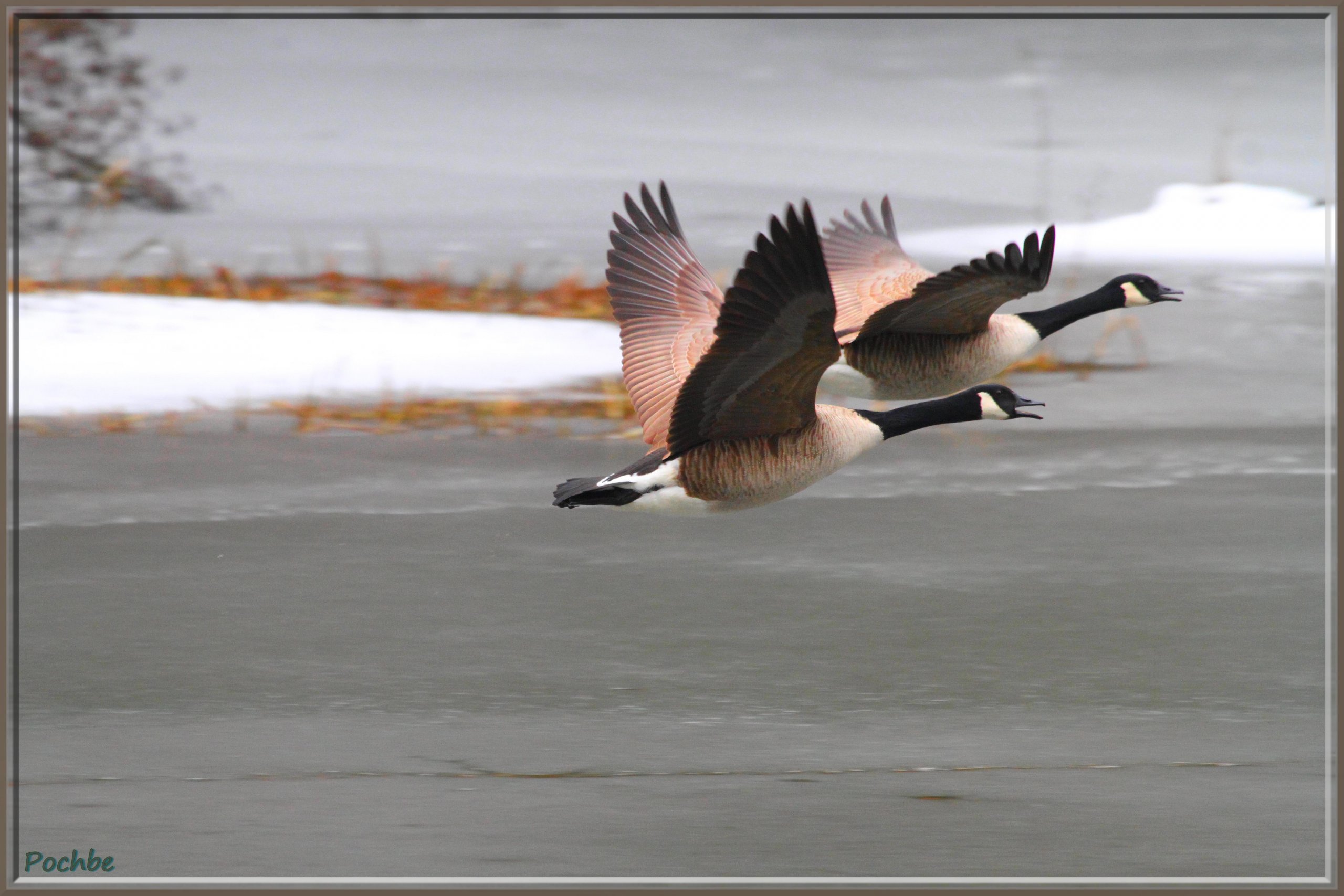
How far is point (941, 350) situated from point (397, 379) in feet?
22.3

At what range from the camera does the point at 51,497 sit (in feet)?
28.8

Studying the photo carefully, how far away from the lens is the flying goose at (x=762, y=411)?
3.33 metres

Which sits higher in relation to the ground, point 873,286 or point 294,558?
point 873,286

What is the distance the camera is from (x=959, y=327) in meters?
4.36

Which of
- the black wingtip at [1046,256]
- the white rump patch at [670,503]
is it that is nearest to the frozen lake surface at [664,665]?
the white rump patch at [670,503]

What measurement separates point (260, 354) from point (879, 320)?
7.77 meters

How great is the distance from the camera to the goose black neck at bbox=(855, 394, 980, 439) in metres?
3.81

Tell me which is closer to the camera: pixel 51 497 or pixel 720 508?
pixel 720 508

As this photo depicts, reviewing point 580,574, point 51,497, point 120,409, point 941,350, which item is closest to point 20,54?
point 120,409

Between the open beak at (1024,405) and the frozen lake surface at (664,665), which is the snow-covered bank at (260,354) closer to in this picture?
the frozen lake surface at (664,665)

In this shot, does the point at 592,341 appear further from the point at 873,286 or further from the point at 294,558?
the point at 873,286

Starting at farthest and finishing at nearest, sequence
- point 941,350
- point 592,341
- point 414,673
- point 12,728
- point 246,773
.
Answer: point 592,341, point 414,673, point 12,728, point 246,773, point 941,350

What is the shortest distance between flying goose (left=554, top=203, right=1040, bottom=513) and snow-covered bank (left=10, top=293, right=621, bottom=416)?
231 inches

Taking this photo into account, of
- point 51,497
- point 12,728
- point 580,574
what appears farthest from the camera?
point 51,497
